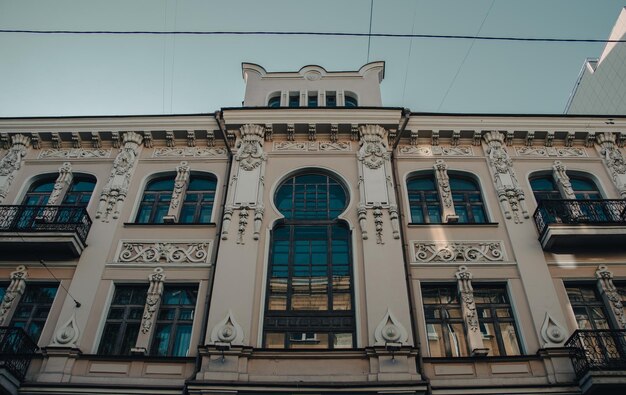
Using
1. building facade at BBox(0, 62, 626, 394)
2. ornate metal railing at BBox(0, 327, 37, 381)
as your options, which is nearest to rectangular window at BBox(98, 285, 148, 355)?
building facade at BBox(0, 62, 626, 394)

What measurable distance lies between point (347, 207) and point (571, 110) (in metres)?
22.6

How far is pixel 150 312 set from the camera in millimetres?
12320

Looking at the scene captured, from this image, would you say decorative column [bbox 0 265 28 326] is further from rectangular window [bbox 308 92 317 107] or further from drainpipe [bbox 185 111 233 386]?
rectangular window [bbox 308 92 317 107]

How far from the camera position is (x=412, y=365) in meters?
10.9

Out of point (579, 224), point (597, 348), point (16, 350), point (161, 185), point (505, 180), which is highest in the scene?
point (161, 185)

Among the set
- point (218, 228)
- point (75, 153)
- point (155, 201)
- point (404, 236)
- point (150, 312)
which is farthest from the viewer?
point (75, 153)

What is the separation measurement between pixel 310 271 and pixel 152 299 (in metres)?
4.19

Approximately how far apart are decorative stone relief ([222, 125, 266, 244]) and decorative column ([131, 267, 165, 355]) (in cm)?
206

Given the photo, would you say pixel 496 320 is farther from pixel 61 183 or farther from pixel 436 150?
pixel 61 183

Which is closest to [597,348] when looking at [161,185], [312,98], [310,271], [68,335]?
[310,271]

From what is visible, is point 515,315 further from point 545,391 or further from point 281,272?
point 281,272

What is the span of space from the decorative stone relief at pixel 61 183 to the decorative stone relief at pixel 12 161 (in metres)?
1.37

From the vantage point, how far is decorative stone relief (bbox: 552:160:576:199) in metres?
15.4

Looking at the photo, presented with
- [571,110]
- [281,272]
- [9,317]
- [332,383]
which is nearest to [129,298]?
[9,317]
